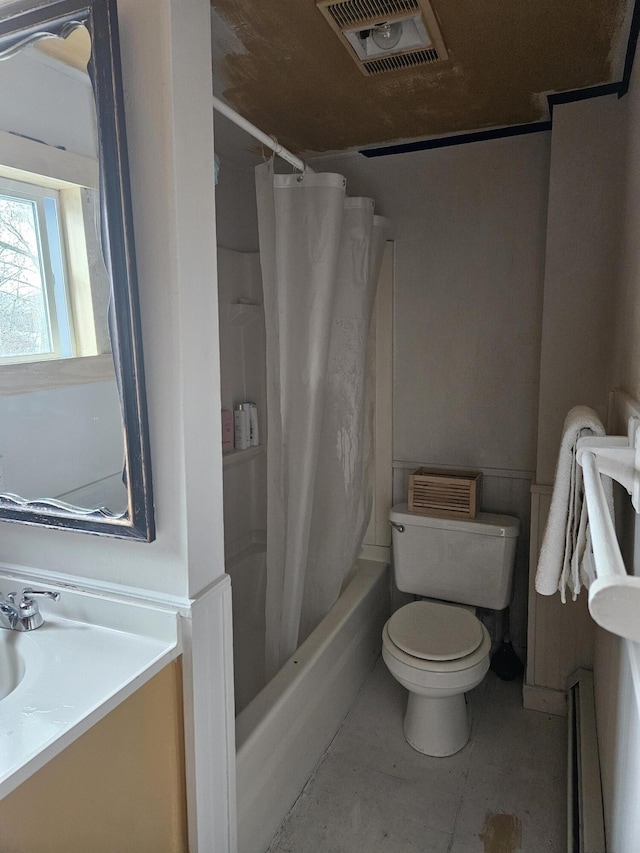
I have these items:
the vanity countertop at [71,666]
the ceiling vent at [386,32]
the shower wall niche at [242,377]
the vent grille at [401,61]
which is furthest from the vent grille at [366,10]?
the vanity countertop at [71,666]

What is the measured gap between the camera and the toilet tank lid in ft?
7.30

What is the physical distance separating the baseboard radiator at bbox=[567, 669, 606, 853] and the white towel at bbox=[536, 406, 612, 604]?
702 millimetres

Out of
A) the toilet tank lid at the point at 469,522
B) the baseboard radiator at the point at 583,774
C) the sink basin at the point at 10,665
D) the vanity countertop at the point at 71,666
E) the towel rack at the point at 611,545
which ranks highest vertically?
the towel rack at the point at 611,545

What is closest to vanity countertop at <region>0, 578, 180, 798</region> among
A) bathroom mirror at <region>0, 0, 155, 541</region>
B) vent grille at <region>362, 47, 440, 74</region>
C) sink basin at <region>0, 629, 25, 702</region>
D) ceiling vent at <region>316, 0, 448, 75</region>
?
sink basin at <region>0, 629, 25, 702</region>

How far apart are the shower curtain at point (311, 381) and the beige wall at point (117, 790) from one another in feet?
2.62

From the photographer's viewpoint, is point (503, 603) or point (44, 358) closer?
point (44, 358)

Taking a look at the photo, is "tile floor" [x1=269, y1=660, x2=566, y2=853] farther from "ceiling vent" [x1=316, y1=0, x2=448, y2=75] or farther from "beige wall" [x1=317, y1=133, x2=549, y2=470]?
"ceiling vent" [x1=316, y1=0, x2=448, y2=75]

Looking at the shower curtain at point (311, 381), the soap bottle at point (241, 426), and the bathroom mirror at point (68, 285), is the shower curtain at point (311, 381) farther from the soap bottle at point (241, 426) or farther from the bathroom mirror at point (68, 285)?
the bathroom mirror at point (68, 285)

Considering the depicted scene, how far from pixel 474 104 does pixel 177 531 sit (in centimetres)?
173

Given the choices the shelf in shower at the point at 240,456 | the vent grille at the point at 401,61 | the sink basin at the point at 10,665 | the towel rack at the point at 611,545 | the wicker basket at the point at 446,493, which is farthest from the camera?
the shelf in shower at the point at 240,456

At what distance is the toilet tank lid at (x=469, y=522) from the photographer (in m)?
2.23

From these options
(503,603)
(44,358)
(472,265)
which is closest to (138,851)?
(44,358)

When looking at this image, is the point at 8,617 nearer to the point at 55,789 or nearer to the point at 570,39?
the point at 55,789

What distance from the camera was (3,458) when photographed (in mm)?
1396
